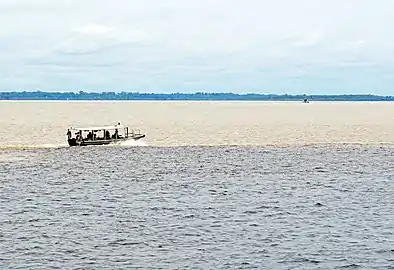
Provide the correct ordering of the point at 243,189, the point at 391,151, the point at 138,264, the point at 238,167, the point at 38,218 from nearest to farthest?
the point at 138,264 < the point at 38,218 < the point at 243,189 < the point at 238,167 < the point at 391,151

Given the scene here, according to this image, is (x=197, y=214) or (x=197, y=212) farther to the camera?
(x=197, y=212)

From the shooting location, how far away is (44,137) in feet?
327

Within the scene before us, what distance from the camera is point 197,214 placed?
3494cm

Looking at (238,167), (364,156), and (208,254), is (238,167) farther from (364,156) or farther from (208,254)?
(208,254)

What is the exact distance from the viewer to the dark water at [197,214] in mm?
26203

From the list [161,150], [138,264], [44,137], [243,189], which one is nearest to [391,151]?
[161,150]

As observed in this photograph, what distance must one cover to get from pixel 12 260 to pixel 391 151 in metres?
53.4

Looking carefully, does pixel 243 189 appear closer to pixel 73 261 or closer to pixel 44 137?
pixel 73 261

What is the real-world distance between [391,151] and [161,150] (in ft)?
70.3

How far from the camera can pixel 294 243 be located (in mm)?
28219

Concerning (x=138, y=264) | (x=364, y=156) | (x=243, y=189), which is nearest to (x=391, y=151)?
(x=364, y=156)

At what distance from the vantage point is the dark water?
26.2 meters

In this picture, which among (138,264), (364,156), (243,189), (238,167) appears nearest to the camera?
(138,264)

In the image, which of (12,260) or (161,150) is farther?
(161,150)
